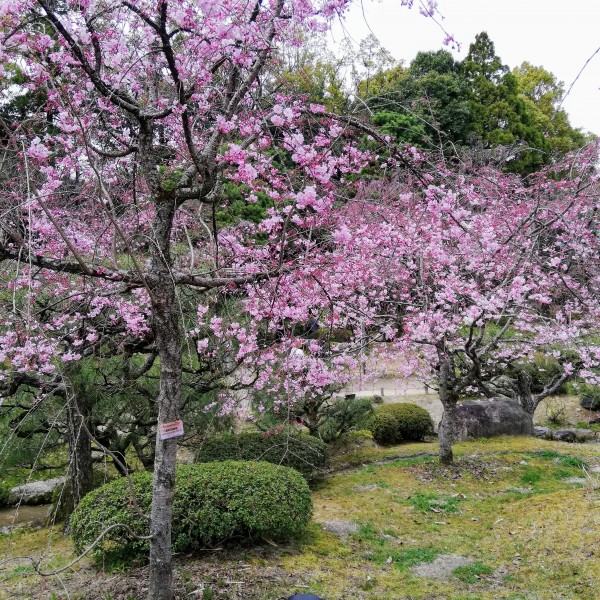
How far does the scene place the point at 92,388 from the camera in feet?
19.3

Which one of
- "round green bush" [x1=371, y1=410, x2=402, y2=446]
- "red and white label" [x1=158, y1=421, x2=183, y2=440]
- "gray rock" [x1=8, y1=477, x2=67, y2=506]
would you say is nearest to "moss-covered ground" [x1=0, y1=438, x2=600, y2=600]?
"red and white label" [x1=158, y1=421, x2=183, y2=440]

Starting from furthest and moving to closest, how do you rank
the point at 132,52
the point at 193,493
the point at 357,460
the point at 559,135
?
the point at 559,135, the point at 357,460, the point at 193,493, the point at 132,52

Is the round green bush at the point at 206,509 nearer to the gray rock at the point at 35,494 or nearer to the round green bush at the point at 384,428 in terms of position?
the gray rock at the point at 35,494

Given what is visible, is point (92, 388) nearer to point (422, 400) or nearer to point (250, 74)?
point (250, 74)

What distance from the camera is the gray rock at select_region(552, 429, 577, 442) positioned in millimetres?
11406

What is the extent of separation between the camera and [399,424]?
10523mm

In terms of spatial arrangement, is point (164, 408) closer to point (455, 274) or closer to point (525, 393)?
point (455, 274)

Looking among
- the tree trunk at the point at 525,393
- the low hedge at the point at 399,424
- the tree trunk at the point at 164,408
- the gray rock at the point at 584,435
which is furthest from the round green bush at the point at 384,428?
the tree trunk at the point at 164,408

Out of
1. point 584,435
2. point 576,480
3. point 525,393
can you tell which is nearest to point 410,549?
point 576,480

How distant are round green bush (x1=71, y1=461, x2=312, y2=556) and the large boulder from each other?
5977 millimetres

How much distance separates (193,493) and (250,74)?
11.4ft

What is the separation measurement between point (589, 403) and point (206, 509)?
12050 millimetres

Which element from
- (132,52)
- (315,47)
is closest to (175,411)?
(132,52)

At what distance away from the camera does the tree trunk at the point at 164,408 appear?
332 centimetres
